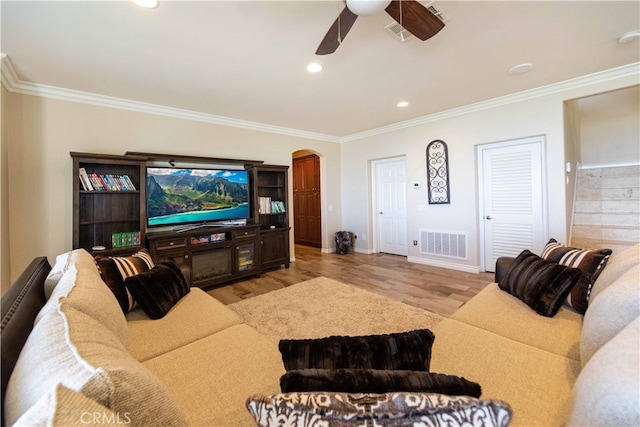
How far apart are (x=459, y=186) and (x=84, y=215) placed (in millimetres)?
5132

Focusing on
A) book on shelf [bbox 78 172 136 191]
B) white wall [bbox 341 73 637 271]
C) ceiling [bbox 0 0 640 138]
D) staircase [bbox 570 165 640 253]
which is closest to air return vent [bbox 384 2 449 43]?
ceiling [bbox 0 0 640 138]

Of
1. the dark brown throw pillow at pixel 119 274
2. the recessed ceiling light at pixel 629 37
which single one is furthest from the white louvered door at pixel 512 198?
the dark brown throw pillow at pixel 119 274

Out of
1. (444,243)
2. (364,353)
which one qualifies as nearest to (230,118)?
(444,243)

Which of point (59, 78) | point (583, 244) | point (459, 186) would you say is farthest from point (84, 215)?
point (583, 244)

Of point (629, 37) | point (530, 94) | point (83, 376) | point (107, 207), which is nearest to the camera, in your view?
point (83, 376)

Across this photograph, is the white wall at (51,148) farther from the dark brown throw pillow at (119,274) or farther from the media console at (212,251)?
the dark brown throw pillow at (119,274)

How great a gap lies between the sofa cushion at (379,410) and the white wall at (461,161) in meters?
3.98

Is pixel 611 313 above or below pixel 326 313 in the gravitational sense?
above

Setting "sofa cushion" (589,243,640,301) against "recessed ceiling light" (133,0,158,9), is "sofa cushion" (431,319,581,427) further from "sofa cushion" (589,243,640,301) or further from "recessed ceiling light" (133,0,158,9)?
"recessed ceiling light" (133,0,158,9)

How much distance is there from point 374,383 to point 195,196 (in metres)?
3.73

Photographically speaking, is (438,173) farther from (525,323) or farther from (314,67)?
(525,323)

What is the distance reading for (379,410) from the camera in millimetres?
537

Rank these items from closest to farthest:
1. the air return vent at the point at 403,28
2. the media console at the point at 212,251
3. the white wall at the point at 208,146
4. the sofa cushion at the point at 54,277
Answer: the sofa cushion at the point at 54,277
the air return vent at the point at 403,28
the white wall at the point at 208,146
the media console at the point at 212,251

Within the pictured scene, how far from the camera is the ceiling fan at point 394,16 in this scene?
1487 mm
